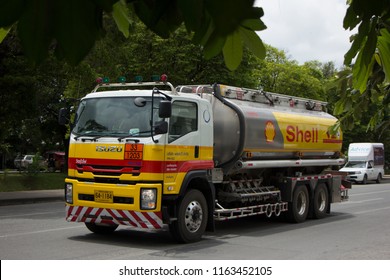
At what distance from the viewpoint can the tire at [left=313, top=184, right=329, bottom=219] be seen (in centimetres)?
1334

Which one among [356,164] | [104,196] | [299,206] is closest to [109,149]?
[104,196]

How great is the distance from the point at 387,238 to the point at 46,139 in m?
36.2

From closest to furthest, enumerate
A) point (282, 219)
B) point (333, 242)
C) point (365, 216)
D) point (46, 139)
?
point (333, 242), point (282, 219), point (365, 216), point (46, 139)

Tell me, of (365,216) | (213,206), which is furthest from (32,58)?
(365,216)

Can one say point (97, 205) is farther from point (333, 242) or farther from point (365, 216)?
point (365, 216)

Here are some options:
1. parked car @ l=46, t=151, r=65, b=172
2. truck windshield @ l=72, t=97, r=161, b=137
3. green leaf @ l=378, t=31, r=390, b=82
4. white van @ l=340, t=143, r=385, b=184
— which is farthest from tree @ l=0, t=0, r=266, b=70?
parked car @ l=46, t=151, r=65, b=172

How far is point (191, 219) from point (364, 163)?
30016mm

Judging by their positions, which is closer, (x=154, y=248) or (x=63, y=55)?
(x=63, y=55)

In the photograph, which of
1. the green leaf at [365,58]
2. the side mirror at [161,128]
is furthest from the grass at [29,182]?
the green leaf at [365,58]

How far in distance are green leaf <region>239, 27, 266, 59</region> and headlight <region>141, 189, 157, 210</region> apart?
262 inches

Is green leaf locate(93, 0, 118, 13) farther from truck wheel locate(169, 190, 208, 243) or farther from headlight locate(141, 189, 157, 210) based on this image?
truck wheel locate(169, 190, 208, 243)

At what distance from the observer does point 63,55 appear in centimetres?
139

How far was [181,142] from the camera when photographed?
8852mm

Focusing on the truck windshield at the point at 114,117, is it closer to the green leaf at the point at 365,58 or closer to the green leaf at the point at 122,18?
the green leaf at the point at 365,58
